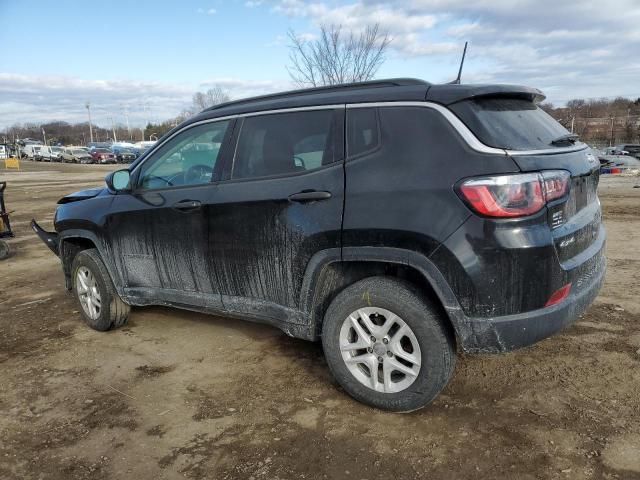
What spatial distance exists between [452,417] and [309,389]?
95 centimetres

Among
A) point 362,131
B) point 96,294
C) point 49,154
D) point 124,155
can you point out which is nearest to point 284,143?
point 362,131

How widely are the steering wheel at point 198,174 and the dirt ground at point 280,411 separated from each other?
1384 millimetres

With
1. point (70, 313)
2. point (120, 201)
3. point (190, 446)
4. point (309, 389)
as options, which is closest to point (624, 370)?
point (309, 389)

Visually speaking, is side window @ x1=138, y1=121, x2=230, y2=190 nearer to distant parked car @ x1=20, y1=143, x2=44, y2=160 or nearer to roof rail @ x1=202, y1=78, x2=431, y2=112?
roof rail @ x1=202, y1=78, x2=431, y2=112

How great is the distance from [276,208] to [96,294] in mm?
2322

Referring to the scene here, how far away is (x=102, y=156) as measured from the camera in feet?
163

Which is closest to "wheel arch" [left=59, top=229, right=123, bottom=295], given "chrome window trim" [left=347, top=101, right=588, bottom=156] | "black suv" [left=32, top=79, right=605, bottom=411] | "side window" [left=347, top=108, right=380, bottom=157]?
"black suv" [left=32, top=79, right=605, bottom=411]

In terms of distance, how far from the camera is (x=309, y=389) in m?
3.54

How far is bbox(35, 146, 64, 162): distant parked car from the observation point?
53.7 meters

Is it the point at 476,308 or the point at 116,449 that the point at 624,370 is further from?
the point at 116,449

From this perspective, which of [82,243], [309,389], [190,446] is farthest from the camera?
[82,243]

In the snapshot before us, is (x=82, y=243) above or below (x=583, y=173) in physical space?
below

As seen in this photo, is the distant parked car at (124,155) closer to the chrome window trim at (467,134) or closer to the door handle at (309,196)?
the door handle at (309,196)

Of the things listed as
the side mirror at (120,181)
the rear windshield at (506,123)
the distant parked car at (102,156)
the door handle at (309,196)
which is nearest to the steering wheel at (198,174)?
the side mirror at (120,181)
